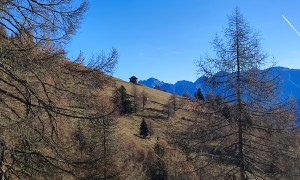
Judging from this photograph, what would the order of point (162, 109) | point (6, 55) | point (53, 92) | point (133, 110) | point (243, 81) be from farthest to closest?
point (162, 109), point (133, 110), point (243, 81), point (53, 92), point (6, 55)

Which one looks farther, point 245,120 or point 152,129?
point 152,129

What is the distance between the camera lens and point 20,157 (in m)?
7.92

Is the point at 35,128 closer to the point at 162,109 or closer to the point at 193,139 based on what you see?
the point at 193,139

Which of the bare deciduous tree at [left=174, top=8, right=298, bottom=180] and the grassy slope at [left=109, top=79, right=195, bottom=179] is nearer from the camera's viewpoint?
the bare deciduous tree at [left=174, top=8, right=298, bottom=180]

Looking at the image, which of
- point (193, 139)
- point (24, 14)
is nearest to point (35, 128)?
point (24, 14)

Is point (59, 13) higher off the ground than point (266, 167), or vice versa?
point (59, 13)

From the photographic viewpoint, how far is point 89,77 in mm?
8727

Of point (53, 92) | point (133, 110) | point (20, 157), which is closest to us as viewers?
point (20, 157)

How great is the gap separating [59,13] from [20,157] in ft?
9.75

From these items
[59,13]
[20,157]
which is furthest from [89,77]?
[20,157]

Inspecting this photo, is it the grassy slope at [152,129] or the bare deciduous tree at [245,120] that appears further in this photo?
the grassy slope at [152,129]

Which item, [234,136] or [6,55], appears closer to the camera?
[6,55]

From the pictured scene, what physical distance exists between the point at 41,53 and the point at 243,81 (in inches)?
403

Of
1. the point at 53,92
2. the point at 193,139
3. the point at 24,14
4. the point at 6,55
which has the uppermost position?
the point at 24,14
